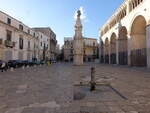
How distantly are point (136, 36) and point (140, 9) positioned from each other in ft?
15.7

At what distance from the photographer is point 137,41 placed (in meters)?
24.0

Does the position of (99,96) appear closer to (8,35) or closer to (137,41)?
(137,41)

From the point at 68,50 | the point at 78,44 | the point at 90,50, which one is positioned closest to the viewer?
the point at 78,44

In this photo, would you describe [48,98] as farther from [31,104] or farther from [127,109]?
[127,109]

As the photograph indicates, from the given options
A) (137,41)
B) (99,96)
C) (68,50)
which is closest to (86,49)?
(68,50)

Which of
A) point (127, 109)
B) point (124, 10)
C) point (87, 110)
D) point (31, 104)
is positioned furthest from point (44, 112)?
point (124, 10)

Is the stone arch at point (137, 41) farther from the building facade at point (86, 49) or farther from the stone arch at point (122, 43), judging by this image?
the building facade at point (86, 49)

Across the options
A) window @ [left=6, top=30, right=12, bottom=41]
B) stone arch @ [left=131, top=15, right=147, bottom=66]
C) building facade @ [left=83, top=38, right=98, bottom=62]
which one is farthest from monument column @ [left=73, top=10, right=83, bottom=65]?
building facade @ [left=83, top=38, right=98, bottom=62]

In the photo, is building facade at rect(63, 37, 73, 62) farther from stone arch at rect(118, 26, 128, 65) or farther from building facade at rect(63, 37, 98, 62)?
stone arch at rect(118, 26, 128, 65)

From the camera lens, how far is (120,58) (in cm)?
3039

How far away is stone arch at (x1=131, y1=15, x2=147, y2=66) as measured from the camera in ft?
75.4

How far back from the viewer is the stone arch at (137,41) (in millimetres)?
22984

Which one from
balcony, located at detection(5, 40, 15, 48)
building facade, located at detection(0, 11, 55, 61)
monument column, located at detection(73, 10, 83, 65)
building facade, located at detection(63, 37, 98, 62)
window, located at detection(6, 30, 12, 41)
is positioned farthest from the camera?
building facade, located at detection(63, 37, 98, 62)

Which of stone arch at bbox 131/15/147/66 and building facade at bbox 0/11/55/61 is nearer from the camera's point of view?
stone arch at bbox 131/15/147/66
